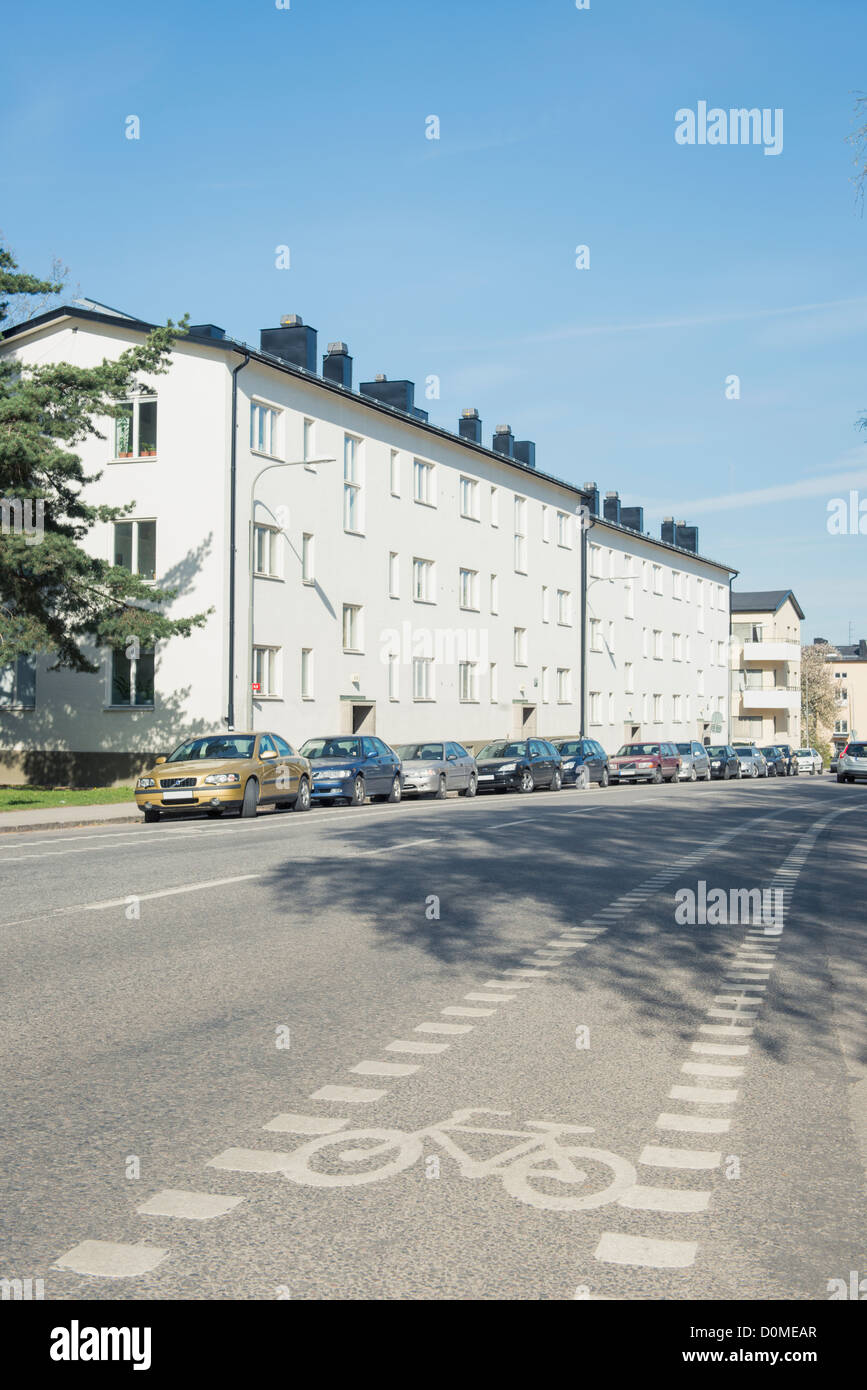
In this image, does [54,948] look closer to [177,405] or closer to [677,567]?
[177,405]

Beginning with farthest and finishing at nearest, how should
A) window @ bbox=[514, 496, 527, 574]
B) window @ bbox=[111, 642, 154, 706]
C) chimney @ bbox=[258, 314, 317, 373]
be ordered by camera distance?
window @ bbox=[514, 496, 527, 574] < chimney @ bbox=[258, 314, 317, 373] < window @ bbox=[111, 642, 154, 706]

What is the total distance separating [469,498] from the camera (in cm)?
5147

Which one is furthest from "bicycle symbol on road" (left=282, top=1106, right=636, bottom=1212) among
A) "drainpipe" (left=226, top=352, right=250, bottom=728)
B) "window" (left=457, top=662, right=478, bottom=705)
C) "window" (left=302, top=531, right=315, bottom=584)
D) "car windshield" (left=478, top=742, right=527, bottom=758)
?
"window" (left=457, top=662, right=478, bottom=705)

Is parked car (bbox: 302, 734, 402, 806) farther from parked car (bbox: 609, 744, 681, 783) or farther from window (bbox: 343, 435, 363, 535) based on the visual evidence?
parked car (bbox: 609, 744, 681, 783)

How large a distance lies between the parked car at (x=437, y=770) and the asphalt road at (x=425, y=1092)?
72.6 feet

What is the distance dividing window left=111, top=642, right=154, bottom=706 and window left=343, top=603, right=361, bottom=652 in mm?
6868

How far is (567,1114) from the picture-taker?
554cm

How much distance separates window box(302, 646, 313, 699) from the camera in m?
39.2

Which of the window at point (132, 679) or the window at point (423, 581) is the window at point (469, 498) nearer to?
the window at point (423, 581)

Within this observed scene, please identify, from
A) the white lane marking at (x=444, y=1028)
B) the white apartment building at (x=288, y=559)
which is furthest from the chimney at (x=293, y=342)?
the white lane marking at (x=444, y=1028)

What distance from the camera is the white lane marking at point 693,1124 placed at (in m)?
5.38

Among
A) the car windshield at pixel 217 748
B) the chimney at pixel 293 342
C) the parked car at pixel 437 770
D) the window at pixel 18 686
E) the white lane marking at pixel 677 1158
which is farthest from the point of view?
the chimney at pixel 293 342

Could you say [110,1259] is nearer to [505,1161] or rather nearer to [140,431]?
[505,1161]

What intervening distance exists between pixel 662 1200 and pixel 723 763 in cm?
5662
